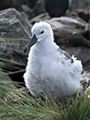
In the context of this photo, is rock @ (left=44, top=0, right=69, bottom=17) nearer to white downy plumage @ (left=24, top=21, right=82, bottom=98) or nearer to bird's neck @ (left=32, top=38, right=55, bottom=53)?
white downy plumage @ (left=24, top=21, right=82, bottom=98)

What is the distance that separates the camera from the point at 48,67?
3314mm

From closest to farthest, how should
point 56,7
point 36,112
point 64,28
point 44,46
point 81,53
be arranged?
point 36,112
point 44,46
point 81,53
point 64,28
point 56,7

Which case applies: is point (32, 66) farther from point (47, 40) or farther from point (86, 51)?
point (86, 51)

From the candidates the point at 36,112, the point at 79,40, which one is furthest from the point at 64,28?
the point at 36,112

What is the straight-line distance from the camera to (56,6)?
981cm

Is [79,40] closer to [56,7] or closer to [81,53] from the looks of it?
[81,53]

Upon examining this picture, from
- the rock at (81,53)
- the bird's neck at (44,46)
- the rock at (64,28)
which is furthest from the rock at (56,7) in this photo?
the bird's neck at (44,46)

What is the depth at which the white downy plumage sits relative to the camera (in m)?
3.33

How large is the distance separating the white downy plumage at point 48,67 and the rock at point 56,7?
6242 mm

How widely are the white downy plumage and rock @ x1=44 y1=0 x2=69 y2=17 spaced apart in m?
6.24

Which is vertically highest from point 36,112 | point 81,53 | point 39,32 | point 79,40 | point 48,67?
point 39,32

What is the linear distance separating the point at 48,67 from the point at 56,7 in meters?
7.01

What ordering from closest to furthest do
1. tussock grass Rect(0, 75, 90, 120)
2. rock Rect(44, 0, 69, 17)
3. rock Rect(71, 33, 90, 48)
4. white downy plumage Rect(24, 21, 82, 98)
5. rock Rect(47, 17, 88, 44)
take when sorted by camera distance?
tussock grass Rect(0, 75, 90, 120) → white downy plumage Rect(24, 21, 82, 98) → rock Rect(71, 33, 90, 48) → rock Rect(47, 17, 88, 44) → rock Rect(44, 0, 69, 17)

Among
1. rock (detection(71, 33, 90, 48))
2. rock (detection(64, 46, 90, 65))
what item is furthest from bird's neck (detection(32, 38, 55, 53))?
rock (detection(71, 33, 90, 48))
